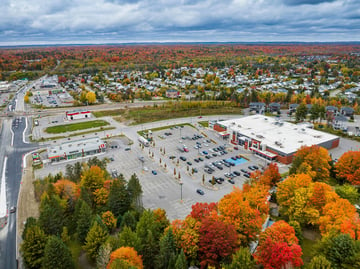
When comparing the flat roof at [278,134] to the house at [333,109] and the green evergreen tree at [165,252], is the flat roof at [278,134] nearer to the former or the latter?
the house at [333,109]

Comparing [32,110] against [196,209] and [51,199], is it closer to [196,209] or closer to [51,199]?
[51,199]

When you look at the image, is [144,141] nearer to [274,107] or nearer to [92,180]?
[92,180]

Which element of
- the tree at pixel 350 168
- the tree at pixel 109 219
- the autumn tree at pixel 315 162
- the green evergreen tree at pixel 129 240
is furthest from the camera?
the autumn tree at pixel 315 162

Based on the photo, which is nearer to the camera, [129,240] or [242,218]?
[129,240]

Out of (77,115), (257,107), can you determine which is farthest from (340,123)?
(77,115)

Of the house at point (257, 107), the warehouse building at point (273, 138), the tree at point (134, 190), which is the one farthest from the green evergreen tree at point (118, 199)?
the house at point (257, 107)
